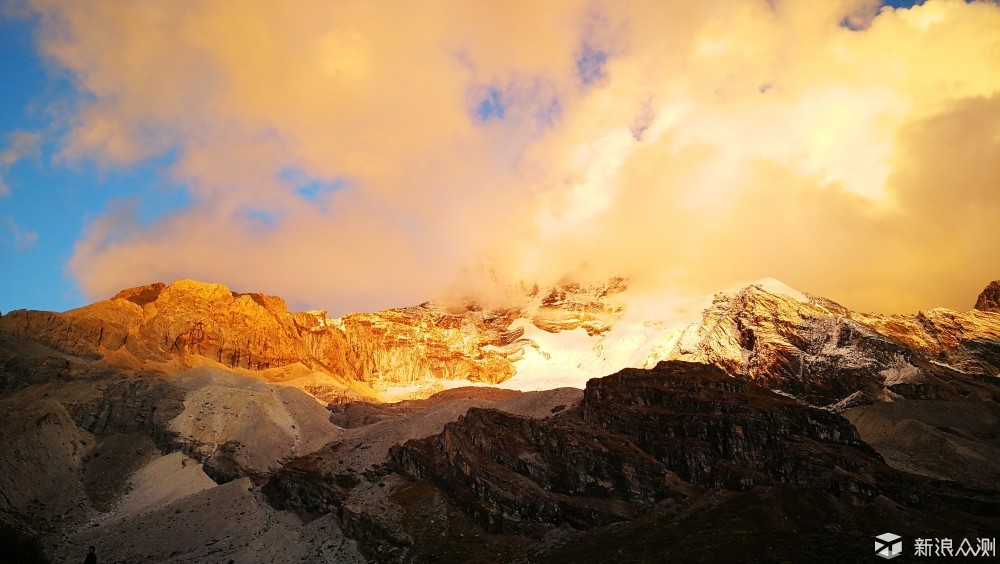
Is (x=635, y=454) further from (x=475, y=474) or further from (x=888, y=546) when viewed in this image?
(x=888, y=546)

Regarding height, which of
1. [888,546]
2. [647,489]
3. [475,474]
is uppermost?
[475,474]

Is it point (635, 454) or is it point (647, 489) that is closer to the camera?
point (647, 489)

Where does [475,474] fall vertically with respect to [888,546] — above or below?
above

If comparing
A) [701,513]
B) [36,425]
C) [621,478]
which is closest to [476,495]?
[621,478]

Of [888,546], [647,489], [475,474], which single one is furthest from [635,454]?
[888,546]

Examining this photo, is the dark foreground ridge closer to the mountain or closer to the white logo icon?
the mountain

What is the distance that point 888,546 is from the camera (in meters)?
64.5

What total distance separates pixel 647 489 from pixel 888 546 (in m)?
32.4

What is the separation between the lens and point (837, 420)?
105 m

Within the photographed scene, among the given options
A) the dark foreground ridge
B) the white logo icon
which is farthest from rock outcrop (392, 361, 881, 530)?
the white logo icon

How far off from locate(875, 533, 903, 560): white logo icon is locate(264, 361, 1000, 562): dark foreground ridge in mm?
1241

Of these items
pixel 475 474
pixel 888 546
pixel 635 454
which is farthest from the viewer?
pixel 635 454

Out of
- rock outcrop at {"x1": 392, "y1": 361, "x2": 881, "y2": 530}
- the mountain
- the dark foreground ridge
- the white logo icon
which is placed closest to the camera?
the white logo icon

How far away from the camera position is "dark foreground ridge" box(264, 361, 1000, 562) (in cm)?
7506
